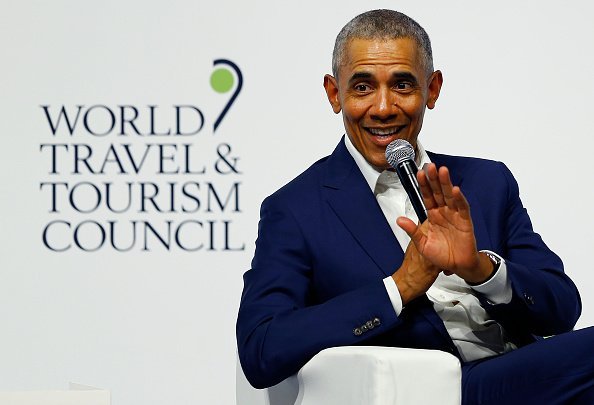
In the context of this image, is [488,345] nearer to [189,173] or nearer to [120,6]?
[189,173]

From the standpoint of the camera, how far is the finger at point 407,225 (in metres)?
2.30

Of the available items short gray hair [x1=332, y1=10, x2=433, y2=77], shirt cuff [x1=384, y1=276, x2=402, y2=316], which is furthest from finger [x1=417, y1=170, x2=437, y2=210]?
short gray hair [x1=332, y1=10, x2=433, y2=77]

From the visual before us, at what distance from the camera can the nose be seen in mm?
2729

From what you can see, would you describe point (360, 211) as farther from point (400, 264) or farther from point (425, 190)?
point (425, 190)

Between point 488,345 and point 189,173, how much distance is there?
175 cm

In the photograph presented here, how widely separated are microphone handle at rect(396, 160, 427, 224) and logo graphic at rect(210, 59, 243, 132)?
1.84 m

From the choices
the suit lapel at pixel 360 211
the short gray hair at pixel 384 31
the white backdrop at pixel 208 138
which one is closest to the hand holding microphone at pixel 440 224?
the suit lapel at pixel 360 211

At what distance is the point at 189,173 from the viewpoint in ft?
13.5

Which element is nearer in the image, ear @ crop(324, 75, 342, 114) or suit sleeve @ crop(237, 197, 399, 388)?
suit sleeve @ crop(237, 197, 399, 388)

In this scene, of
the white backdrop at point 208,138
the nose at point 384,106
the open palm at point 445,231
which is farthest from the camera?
the white backdrop at point 208,138

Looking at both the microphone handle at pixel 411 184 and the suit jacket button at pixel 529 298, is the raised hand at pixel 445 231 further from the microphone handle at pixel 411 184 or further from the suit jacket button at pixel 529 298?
the suit jacket button at pixel 529 298

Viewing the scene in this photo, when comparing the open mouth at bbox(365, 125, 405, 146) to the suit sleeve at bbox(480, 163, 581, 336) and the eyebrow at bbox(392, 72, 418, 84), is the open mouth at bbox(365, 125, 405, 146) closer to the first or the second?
the eyebrow at bbox(392, 72, 418, 84)

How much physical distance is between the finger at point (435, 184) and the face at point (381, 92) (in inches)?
16.5

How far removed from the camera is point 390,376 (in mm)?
2225
